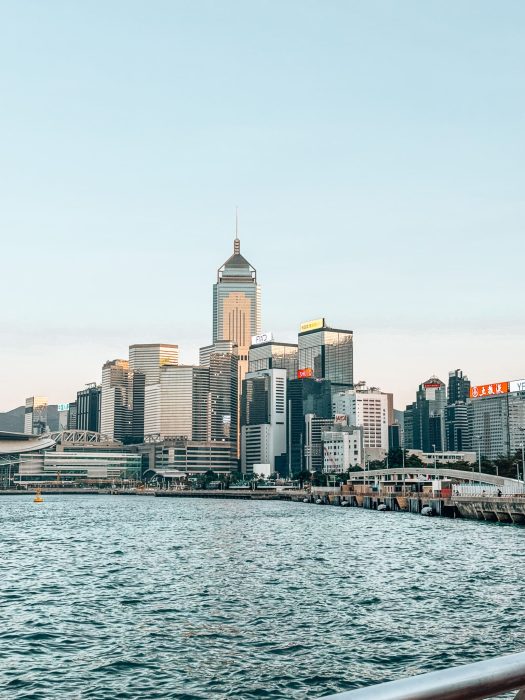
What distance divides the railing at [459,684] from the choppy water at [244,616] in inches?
1064

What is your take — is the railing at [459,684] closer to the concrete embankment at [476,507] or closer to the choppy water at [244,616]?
the choppy water at [244,616]

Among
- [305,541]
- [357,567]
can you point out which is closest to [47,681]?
[357,567]

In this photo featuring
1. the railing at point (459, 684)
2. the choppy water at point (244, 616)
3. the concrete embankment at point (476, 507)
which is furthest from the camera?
the concrete embankment at point (476, 507)

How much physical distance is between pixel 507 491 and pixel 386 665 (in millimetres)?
135415

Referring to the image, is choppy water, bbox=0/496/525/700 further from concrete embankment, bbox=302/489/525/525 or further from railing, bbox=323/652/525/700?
concrete embankment, bbox=302/489/525/525

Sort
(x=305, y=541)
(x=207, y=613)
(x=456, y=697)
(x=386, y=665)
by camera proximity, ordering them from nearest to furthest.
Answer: (x=456, y=697)
(x=386, y=665)
(x=207, y=613)
(x=305, y=541)

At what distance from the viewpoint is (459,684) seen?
466 centimetres

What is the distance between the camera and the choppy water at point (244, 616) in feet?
107

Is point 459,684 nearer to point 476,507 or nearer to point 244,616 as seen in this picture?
point 244,616

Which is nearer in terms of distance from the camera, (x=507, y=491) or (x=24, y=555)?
(x=24, y=555)

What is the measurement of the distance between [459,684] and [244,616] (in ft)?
140

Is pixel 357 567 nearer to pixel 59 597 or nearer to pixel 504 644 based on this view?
pixel 59 597

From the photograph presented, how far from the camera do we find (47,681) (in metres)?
32.0

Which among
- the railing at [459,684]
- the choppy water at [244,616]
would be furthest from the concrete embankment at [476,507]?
the railing at [459,684]
